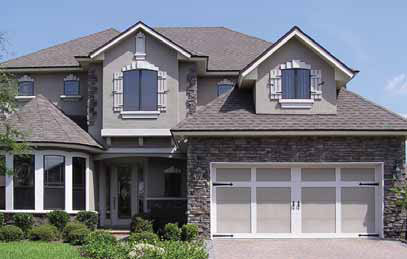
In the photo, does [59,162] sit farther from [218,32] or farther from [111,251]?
[218,32]

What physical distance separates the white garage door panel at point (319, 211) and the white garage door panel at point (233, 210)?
1765 mm

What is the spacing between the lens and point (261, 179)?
18.3m

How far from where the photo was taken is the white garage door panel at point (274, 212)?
18.2 m

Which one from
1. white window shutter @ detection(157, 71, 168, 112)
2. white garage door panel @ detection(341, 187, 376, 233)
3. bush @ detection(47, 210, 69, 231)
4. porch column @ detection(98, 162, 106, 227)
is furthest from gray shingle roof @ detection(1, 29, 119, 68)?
white garage door panel @ detection(341, 187, 376, 233)

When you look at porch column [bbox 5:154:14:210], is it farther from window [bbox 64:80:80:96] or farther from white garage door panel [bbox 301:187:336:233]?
white garage door panel [bbox 301:187:336:233]

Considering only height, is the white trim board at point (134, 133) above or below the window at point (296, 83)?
below

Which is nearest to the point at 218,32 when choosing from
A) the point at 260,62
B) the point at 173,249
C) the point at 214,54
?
the point at 214,54

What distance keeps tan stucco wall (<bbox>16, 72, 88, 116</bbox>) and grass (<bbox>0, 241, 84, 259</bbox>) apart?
27.6ft

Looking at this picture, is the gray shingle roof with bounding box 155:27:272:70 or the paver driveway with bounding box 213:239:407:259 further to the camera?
the gray shingle roof with bounding box 155:27:272:70

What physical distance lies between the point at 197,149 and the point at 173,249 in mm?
4952

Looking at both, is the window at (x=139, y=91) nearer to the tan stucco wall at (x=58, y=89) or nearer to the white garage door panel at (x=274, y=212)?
the tan stucco wall at (x=58, y=89)

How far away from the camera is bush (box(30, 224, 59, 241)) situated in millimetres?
17719

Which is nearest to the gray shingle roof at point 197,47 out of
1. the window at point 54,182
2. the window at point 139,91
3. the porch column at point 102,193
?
the window at point 139,91

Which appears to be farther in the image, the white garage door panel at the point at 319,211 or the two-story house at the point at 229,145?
the white garage door panel at the point at 319,211
